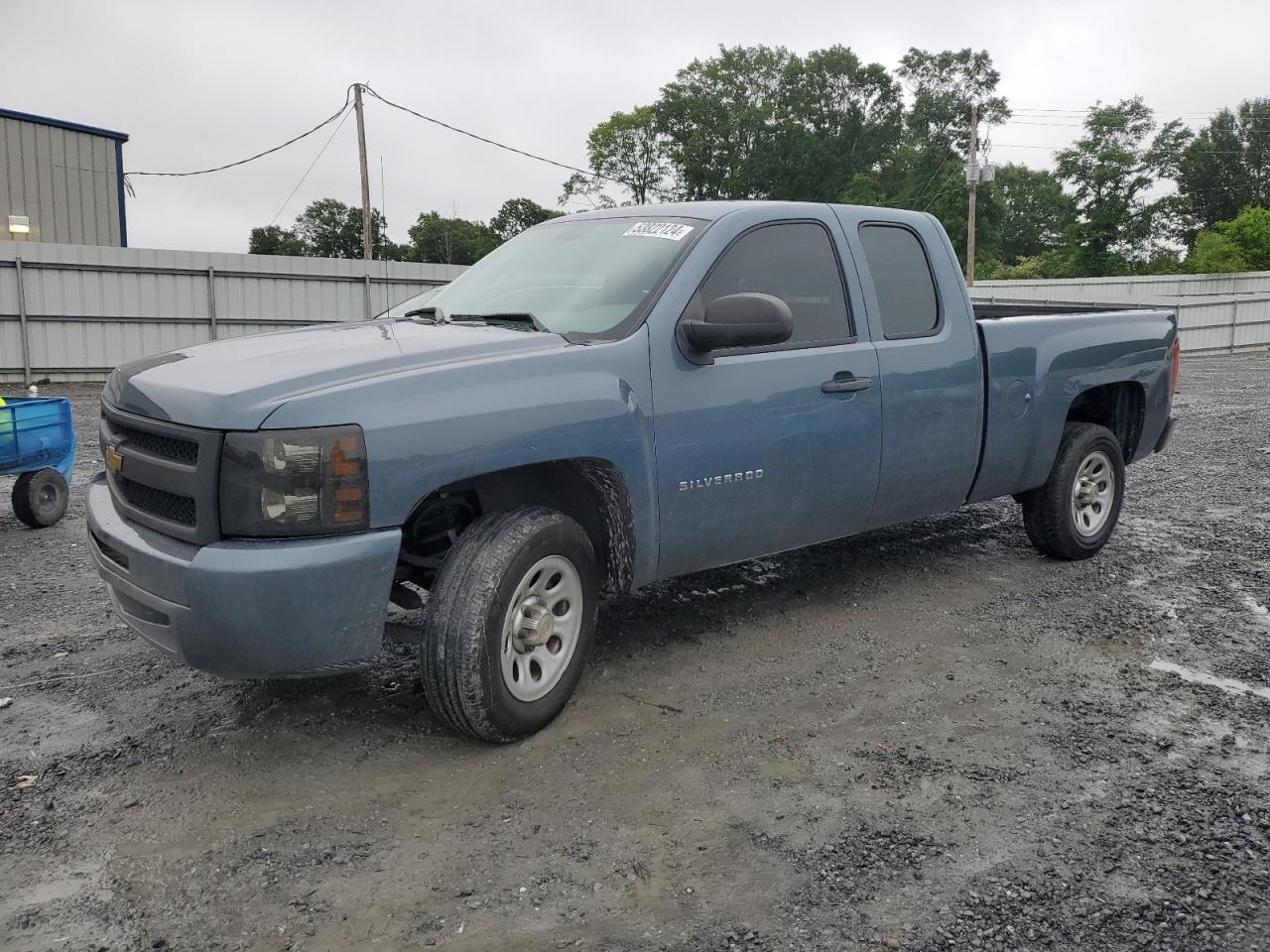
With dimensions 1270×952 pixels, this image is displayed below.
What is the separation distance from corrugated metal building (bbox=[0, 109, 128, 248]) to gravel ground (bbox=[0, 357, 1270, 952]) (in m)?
25.0

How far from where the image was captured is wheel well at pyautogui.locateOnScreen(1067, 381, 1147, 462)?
20.7 ft

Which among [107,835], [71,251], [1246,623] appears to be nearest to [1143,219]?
[71,251]

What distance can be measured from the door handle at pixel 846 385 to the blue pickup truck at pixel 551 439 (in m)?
0.01

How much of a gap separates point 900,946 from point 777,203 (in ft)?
10.5

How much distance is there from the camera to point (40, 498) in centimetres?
709

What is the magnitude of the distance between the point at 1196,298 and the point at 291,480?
31.3m

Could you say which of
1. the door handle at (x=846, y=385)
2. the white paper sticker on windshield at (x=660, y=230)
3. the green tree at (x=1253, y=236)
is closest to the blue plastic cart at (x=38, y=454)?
the white paper sticker on windshield at (x=660, y=230)

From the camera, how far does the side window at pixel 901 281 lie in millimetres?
4941

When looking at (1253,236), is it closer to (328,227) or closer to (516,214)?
(516,214)

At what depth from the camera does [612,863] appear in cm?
288

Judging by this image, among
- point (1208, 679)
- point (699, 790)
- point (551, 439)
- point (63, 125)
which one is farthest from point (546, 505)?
point (63, 125)

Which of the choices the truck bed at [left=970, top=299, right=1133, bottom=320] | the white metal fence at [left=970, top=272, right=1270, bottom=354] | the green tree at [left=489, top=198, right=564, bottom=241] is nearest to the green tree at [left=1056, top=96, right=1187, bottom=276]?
the white metal fence at [left=970, top=272, right=1270, bottom=354]

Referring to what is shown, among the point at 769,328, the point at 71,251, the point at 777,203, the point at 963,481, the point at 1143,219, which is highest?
the point at 1143,219

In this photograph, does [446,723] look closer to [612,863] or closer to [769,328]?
[612,863]
